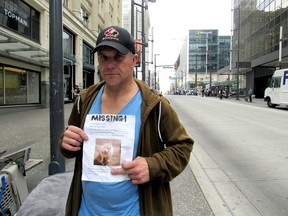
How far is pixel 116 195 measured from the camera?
5.68ft

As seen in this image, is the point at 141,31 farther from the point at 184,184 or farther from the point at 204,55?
the point at 204,55

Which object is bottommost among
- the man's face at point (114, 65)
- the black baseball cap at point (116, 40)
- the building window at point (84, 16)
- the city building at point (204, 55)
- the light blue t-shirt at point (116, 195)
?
the light blue t-shirt at point (116, 195)

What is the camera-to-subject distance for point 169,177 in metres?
1.77

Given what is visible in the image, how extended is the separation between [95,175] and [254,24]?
179 ft

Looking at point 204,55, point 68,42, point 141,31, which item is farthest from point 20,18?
point 204,55

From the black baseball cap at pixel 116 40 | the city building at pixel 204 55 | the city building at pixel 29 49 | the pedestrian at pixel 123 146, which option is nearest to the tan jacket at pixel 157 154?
the pedestrian at pixel 123 146

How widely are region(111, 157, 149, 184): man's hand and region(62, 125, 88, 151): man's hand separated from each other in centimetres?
31

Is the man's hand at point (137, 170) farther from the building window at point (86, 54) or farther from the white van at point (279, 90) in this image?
the building window at point (86, 54)

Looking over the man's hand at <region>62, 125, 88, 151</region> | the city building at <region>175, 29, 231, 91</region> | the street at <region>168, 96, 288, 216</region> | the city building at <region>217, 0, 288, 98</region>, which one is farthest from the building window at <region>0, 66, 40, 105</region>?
the city building at <region>175, 29, 231, 91</region>

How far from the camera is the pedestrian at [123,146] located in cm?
172

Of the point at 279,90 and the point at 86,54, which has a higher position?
the point at 86,54

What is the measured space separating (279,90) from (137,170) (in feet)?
81.7

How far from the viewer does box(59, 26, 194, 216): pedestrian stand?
1.72m

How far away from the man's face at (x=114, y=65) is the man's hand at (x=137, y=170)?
1.59 feet
